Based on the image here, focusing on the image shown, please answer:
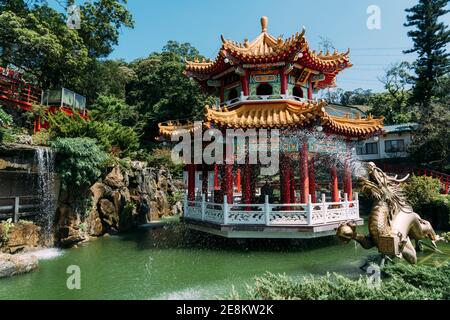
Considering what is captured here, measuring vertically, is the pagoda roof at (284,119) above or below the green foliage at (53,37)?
below

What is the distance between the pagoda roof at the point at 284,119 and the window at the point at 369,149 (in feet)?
72.6

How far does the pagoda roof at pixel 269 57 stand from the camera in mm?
10906

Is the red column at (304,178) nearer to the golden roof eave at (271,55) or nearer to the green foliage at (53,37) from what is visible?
the golden roof eave at (271,55)

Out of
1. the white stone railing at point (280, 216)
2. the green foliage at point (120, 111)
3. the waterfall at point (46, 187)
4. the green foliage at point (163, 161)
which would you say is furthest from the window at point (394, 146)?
the waterfall at point (46, 187)

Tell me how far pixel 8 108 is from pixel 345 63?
1909 centimetres

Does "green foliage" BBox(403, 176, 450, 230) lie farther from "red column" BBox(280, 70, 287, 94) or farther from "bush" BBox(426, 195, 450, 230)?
"red column" BBox(280, 70, 287, 94)

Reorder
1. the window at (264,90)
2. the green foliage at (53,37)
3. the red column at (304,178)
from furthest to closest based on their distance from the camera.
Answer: the green foliage at (53,37) → the window at (264,90) → the red column at (304,178)

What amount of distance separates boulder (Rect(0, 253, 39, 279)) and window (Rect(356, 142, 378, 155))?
31581 millimetres

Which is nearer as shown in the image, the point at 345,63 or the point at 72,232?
the point at 72,232

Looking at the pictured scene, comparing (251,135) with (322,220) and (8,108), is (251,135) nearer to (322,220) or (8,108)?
(322,220)

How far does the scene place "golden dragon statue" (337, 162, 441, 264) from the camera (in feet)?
22.1

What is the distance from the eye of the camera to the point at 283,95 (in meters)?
11.7

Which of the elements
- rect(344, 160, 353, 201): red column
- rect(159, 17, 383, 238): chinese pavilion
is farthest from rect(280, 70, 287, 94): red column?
rect(344, 160, 353, 201): red column

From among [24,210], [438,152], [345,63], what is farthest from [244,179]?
[438,152]
